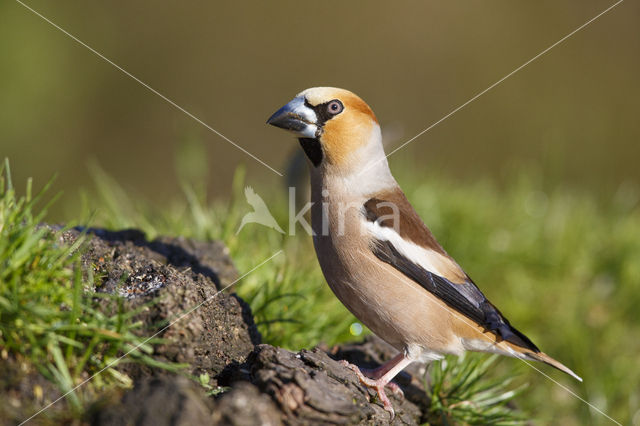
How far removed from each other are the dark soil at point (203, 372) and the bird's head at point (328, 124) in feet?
3.64

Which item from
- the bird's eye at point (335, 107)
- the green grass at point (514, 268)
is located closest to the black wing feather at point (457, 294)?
the green grass at point (514, 268)

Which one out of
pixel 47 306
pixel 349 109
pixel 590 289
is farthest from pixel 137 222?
pixel 590 289

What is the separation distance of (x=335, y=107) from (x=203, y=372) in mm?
1825

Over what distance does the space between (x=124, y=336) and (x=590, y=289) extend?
5.04 metres

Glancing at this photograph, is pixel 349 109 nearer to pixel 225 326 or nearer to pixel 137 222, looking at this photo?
pixel 225 326

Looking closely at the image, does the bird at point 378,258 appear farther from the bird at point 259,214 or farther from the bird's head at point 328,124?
the bird at point 259,214

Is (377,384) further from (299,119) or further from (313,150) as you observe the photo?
(299,119)

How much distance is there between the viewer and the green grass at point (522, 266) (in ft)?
14.5

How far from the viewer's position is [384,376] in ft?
10.8

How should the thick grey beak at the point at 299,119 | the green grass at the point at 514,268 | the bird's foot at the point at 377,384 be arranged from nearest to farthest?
the bird's foot at the point at 377,384
the thick grey beak at the point at 299,119
the green grass at the point at 514,268

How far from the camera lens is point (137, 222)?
210 inches

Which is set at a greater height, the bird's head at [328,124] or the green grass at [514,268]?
the bird's head at [328,124]
